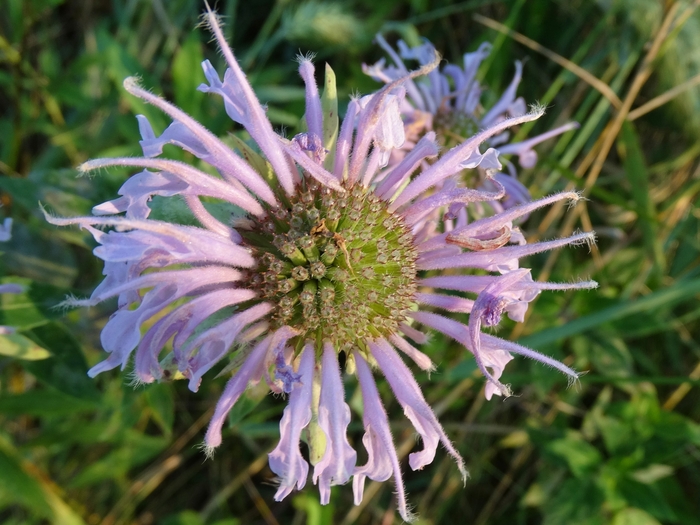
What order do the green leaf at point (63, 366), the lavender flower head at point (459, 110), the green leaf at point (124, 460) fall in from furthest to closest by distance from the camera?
the green leaf at point (124, 460), the lavender flower head at point (459, 110), the green leaf at point (63, 366)

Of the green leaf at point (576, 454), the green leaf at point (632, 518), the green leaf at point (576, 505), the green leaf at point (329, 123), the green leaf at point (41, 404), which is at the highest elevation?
the green leaf at point (329, 123)

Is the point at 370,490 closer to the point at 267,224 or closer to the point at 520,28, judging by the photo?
the point at 267,224

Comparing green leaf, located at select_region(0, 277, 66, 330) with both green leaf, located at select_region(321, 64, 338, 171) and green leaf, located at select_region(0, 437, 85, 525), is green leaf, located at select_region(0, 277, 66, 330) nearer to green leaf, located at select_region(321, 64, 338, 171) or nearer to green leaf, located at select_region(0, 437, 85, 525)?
green leaf, located at select_region(0, 437, 85, 525)

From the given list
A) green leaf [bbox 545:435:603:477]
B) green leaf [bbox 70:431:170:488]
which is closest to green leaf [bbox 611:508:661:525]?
green leaf [bbox 545:435:603:477]

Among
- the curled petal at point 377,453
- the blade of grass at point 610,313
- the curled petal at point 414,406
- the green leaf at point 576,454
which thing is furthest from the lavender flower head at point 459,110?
the green leaf at point 576,454

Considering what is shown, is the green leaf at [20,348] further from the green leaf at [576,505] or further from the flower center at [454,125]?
the green leaf at [576,505]

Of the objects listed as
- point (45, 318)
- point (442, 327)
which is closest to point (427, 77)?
point (442, 327)
